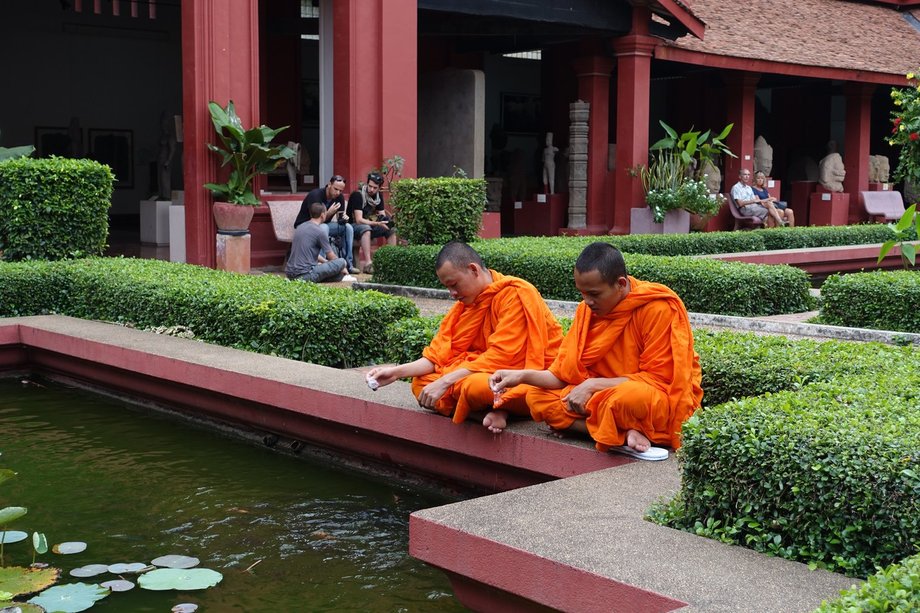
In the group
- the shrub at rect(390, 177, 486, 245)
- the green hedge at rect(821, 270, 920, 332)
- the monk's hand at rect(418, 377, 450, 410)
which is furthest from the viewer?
the shrub at rect(390, 177, 486, 245)

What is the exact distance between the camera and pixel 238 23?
1281 cm

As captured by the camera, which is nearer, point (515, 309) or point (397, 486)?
point (515, 309)

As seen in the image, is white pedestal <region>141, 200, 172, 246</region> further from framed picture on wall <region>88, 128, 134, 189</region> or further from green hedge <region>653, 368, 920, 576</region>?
green hedge <region>653, 368, 920, 576</region>

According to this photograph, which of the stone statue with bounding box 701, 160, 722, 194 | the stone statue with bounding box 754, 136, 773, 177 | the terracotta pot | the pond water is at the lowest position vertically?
the pond water

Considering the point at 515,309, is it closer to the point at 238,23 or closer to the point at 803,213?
the point at 238,23

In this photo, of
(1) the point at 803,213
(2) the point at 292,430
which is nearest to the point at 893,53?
(1) the point at 803,213

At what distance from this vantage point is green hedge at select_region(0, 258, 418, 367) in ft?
23.7

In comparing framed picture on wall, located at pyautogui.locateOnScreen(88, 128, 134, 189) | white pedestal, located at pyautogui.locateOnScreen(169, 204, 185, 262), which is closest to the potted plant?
white pedestal, located at pyautogui.locateOnScreen(169, 204, 185, 262)

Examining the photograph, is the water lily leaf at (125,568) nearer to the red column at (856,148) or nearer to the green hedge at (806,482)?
the green hedge at (806,482)

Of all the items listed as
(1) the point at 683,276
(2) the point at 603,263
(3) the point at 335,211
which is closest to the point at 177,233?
(3) the point at 335,211

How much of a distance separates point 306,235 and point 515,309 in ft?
22.4

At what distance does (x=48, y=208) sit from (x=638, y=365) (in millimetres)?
7534

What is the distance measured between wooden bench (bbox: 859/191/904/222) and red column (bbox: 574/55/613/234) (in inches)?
256

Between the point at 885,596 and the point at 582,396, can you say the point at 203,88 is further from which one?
the point at 885,596
